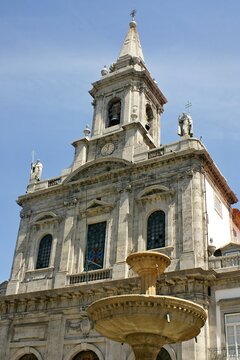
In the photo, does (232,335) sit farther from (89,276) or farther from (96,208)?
(96,208)

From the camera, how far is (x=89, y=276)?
67.5ft

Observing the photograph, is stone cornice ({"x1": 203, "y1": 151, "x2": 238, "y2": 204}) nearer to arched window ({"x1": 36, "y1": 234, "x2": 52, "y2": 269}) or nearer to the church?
the church

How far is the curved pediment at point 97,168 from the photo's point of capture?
22.8 meters

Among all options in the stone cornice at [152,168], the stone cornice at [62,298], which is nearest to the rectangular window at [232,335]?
the stone cornice at [62,298]

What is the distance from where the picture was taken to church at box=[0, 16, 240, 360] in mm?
17797

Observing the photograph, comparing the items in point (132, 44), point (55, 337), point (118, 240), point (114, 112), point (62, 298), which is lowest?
point (55, 337)

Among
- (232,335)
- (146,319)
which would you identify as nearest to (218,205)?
(232,335)

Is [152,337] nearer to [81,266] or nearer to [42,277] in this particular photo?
[81,266]

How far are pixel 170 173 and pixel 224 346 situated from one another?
7.60 meters

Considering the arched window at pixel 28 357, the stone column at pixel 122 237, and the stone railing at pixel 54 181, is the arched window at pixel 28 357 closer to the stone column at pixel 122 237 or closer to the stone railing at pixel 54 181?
the stone column at pixel 122 237

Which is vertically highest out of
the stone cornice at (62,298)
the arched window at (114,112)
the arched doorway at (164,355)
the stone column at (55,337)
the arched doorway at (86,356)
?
the arched window at (114,112)

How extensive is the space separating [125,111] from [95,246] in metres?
7.89

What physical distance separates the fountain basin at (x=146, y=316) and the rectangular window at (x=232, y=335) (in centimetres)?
524

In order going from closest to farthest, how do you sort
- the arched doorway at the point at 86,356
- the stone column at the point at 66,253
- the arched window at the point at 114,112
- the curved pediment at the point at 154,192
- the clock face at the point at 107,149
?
the arched doorway at the point at 86,356 → the curved pediment at the point at 154,192 → the stone column at the point at 66,253 → the clock face at the point at 107,149 → the arched window at the point at 114,112
